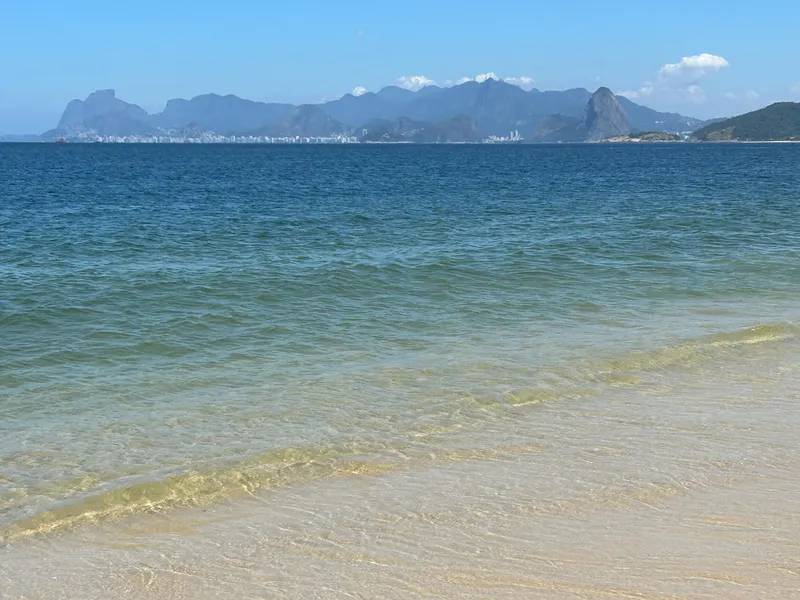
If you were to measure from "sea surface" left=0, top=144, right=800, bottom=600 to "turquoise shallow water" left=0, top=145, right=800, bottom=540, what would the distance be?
66 mm

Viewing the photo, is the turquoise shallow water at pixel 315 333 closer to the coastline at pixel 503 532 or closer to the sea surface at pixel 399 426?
the sea surface at pixel 399 426

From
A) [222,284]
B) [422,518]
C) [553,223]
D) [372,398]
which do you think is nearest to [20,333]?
[222,284]

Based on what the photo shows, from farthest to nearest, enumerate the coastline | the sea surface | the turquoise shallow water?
the turquoise shallow water < the sea surface < the coastline

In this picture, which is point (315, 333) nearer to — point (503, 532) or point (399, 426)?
point (399, 426)

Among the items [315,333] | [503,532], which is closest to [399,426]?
[503,532]

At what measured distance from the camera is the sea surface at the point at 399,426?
6.95 metres

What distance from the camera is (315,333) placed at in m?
16.1

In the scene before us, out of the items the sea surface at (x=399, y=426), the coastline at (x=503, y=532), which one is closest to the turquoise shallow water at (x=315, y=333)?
the sea surface at (x=399, y=426)

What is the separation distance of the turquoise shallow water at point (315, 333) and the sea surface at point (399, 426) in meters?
0.07

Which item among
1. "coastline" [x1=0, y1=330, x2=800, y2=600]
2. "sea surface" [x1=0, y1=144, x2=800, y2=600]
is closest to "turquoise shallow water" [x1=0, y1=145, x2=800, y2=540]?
"sea surface" [x1=0, y1=144, x2=800, y2=600]

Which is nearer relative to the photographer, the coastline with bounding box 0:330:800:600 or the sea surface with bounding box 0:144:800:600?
the coastline with bounding box 0:330:800:600

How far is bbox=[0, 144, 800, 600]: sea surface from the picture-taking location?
6949 mm

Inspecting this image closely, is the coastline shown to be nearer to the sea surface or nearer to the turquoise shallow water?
the sea surface

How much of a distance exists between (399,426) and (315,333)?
583 centimetres
